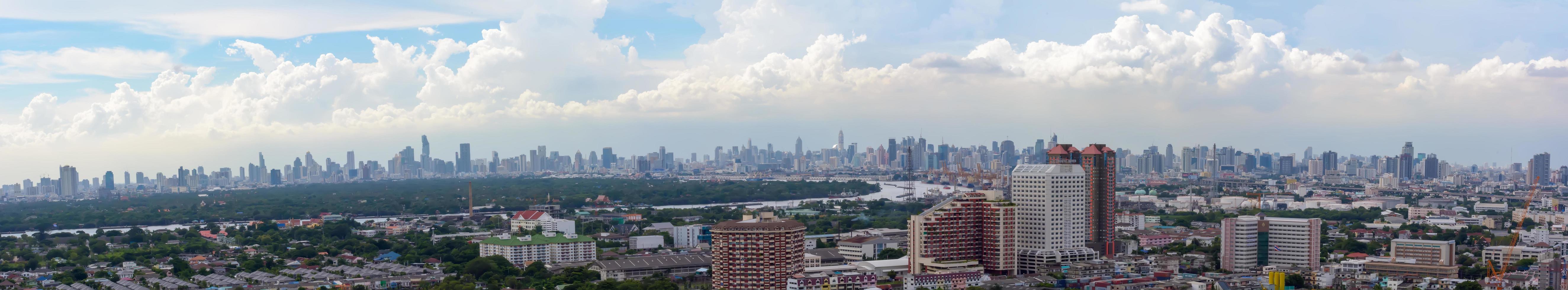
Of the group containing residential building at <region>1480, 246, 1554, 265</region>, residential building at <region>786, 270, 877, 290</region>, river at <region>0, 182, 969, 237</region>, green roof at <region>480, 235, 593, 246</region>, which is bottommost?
river at <region>0, 182, 969, 237</region>

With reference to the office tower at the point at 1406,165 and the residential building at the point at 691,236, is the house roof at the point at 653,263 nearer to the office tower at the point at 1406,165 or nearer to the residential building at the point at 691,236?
the residential building at the point at 691,236

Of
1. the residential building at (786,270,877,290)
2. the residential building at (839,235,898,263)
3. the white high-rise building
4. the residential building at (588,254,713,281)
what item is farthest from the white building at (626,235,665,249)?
the residential building at (786,270,877,290)

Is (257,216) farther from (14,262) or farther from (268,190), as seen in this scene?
(268,190)

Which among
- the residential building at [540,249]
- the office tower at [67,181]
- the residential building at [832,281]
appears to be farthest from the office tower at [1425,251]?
the office tower at [67,181]

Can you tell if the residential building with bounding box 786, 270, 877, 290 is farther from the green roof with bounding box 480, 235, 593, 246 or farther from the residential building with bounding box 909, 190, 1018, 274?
the green roof with bounding box 480, 235, 593, 246

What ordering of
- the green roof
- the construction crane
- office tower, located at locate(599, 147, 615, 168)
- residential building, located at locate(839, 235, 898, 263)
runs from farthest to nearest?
office tower, located at locate(599, 147, 615, 168)
the green roof
residential building, located at locate(839, 235, 898, 263)
the construction crane
